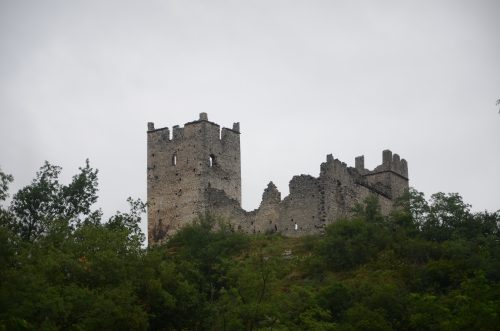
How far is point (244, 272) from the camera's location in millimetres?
29484

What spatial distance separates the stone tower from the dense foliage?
5.23ft

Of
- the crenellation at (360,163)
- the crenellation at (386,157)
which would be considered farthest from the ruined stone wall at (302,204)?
the crenellation at (386,157)

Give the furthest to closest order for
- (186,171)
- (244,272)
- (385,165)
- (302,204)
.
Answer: (385,165), (186,171), (302,204), (244,272)

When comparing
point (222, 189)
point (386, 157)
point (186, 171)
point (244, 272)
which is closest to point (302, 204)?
point (222, 189)

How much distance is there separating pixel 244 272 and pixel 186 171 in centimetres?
1774

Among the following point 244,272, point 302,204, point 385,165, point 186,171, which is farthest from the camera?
point 385,165

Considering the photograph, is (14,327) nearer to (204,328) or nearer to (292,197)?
(204,328)

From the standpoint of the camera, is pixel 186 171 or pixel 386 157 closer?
pixel 186 171

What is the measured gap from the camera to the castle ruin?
43.7 meters

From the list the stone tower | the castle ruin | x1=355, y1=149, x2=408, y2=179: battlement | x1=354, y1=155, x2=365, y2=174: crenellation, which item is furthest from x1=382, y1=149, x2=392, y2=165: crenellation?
the stone tower

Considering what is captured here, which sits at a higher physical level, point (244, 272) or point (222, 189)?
point (222, 189)

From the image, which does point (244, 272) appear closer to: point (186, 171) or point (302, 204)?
point (302, 204)

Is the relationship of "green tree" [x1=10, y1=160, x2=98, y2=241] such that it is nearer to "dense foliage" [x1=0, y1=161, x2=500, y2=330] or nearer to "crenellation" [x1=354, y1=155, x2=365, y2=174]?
"dense foliage" [x1=0, y1=161, x2=500, y2=330]

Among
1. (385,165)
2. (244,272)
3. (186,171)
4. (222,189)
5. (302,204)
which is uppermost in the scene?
(385,165)
